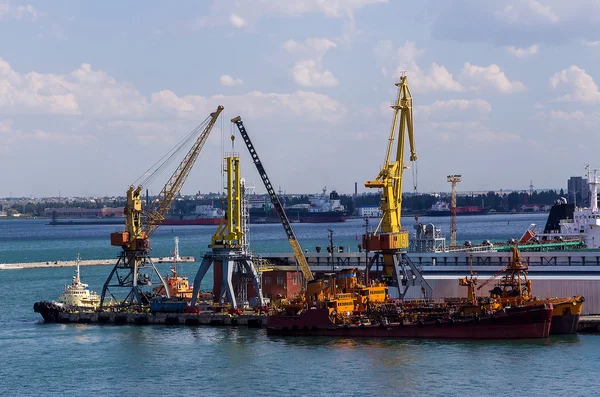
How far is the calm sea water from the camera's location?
156 ft

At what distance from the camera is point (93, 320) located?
7081cm

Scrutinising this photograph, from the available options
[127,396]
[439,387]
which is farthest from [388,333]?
[127,396]

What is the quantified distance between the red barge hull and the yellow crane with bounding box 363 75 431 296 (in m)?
7.10

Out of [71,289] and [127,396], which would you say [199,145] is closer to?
[71,289]

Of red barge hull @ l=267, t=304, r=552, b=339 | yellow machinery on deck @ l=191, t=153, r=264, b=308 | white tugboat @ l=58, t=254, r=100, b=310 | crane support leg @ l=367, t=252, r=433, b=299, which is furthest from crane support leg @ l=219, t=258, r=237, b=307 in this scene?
white tugboat @ l=58, t=254, r=100, b=310

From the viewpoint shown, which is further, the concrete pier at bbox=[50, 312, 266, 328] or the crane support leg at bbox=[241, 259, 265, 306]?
the crane support leg at bbox=[241, 259, 265, 306]

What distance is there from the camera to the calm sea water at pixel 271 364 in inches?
1874

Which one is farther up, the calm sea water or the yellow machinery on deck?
the yellow machinery on deck

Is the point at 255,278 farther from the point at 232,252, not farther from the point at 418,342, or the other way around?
the point at 418,342

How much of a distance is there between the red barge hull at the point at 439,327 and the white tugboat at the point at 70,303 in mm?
16578

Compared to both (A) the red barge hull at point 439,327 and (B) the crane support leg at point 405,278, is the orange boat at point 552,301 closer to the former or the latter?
(A) the red barge hull at point 439,327

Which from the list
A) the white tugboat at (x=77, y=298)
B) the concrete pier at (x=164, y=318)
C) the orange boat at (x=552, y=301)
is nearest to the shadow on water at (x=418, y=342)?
the orange boat at (x=552, y=301)

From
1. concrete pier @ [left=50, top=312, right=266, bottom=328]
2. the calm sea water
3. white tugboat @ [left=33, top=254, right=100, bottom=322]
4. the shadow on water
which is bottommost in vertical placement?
the calm sea water

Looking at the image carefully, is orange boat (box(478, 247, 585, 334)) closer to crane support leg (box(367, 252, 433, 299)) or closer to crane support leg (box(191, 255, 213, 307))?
crane support leg (box(367, 252, 433, 299))
